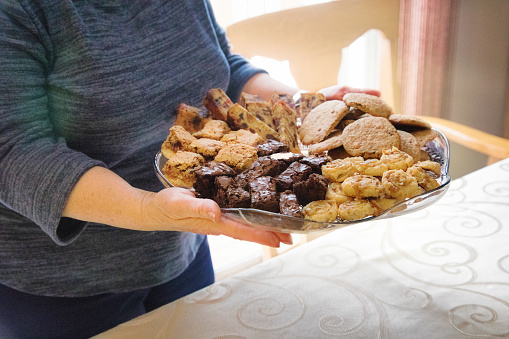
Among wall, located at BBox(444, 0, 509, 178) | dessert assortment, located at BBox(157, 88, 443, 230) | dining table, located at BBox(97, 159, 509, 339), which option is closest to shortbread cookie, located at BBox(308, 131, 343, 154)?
dessert assortment, located at BBox(157, 88, 443, 230)

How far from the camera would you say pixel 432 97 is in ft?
7.68

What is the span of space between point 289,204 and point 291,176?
0.19 ft

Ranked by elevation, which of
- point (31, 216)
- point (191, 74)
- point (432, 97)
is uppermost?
point (191, 74)

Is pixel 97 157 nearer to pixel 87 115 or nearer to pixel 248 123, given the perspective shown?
pixel 87 115

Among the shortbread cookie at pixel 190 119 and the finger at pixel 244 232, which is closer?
the finger at pixel 244 232

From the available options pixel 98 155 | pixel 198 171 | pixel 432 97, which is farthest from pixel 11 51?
pixel 432 97

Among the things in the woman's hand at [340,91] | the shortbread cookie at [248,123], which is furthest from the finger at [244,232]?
the woman's hand at [340,91]

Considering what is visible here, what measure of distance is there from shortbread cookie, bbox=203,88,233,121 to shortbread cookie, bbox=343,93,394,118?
21 cm

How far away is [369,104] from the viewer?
729 mm

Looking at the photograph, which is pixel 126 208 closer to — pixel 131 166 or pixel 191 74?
pixel 131 166

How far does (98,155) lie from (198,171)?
0.27 m

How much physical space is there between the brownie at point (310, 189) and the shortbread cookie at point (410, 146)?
177 millimetres

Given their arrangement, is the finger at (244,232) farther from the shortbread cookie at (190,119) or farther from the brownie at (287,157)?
the shortbread cookie at (190,119)

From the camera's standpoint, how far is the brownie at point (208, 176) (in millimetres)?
573
